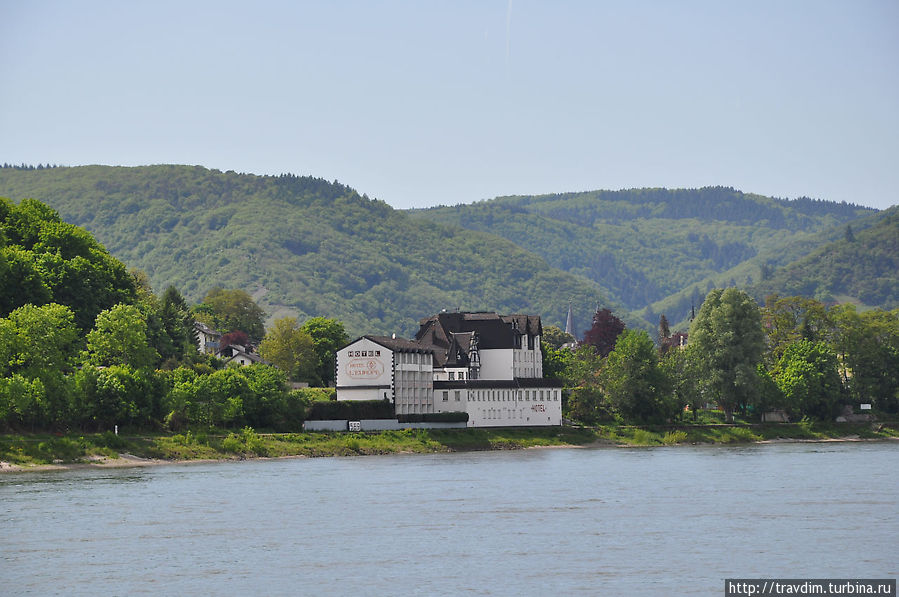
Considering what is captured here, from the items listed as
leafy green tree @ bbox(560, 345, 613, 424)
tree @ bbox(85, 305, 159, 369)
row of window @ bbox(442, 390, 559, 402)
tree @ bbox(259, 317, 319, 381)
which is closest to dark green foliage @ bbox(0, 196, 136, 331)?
tree @ bbox(85, 305, 159, 369)

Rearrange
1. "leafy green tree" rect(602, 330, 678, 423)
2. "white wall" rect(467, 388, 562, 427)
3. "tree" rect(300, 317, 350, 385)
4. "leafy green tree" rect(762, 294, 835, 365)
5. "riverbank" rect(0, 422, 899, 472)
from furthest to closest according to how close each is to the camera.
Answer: "tree" rect(300, 317, 350, 385) → "leafy green tree" rect(762, 294, 835, 365) → "leafy green tree" rect(602, 330, 678, 423) → "white wall" rect(467, 388, 562, 427) → "riverbank" rect(0, 422, 899, 472)

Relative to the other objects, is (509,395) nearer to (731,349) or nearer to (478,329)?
(478,329)

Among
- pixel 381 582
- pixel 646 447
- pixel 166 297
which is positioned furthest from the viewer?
pixel 166 297

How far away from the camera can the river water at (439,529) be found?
4712 centimetres

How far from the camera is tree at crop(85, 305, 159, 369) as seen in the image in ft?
374

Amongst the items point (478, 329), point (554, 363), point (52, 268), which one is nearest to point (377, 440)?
point (52, 268)

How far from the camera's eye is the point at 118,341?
114 meters

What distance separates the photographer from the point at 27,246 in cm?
13300

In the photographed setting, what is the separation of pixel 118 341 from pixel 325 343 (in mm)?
64860

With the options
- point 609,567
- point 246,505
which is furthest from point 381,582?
point 246,505

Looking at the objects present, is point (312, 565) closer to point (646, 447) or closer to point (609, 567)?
point (609, 567)

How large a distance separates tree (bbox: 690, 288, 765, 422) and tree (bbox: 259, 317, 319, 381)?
Answer: 51.0 metres

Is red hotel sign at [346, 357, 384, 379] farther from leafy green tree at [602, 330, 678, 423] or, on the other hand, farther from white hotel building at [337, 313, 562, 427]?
leafy green tree at [602, 330, 678, 423]

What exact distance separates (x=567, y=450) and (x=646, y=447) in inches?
358
